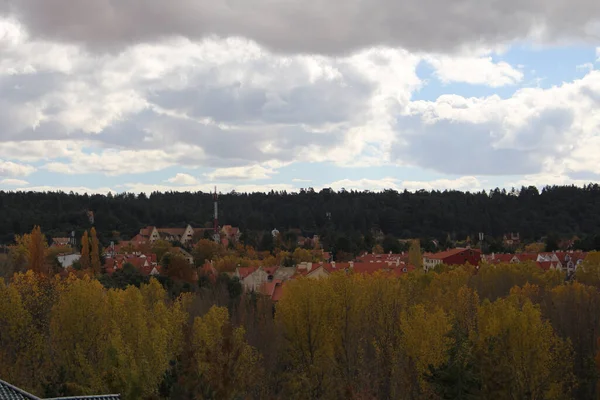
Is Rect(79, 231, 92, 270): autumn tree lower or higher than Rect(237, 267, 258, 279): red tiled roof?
higher

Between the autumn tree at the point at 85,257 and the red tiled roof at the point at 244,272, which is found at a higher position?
the autumn tree at the point at 85,257

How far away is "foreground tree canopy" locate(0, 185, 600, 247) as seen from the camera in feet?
481

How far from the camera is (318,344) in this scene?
35.9m

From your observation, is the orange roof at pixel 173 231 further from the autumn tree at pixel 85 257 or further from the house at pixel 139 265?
the autumn tree at pixel 85 257

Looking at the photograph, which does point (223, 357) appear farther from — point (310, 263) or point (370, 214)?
point (370, 214)

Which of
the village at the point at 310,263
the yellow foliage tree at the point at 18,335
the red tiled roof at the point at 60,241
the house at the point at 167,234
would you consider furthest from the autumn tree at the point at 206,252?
the yellow foliage tree at the point at 18,335

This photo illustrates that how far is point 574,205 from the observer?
160 meters

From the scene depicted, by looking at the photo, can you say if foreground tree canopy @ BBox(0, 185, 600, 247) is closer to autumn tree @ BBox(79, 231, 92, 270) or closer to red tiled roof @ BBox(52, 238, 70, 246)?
red tiled roof @ BBox(52, 238, 70, 246)

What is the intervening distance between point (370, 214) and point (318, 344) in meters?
133

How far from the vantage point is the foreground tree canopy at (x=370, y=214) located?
147 metres

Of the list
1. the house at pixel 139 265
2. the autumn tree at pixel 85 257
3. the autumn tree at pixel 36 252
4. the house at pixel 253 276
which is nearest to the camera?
the autumn tree at pixel 36 252

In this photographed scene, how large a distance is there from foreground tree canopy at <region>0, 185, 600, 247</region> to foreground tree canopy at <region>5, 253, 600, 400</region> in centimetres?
10209

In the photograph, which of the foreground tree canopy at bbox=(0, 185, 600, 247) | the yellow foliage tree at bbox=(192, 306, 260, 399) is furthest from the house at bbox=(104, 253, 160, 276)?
the foreground tree canopy at bbox=(0, 185, 600, 247)

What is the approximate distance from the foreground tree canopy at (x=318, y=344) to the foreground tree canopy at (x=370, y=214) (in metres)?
102
